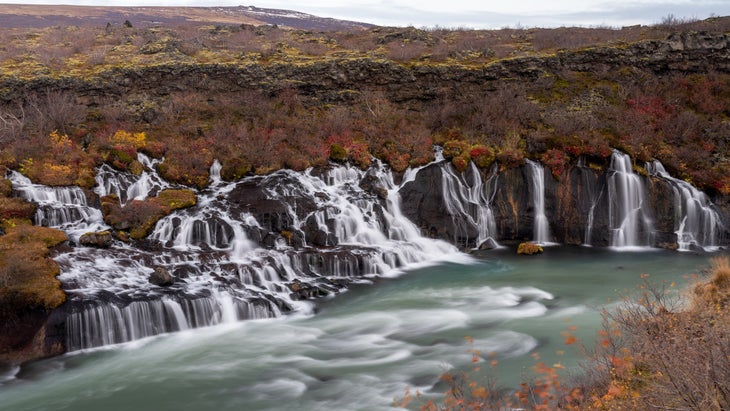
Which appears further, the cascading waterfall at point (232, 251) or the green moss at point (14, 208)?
the green moss at point (14, 208)

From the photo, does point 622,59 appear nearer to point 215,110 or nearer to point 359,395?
point 215,110

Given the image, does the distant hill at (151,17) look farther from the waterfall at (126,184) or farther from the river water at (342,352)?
the river water at (342,352)

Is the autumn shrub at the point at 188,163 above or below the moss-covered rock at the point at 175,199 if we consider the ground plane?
above

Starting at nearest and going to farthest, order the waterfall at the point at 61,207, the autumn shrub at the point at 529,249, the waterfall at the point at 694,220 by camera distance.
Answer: the waterfall at the point at 61,207, the autumn shrub at the point at 529,249, the waterfall at the point at 694,220

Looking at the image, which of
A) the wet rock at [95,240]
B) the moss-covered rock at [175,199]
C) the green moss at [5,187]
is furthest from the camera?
the moss-covered rock at [175,199]

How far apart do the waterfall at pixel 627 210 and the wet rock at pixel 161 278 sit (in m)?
16.6

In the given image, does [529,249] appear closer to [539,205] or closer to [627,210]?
[539,205]

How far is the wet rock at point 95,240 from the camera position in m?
16.3

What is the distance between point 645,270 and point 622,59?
16498 millimetres

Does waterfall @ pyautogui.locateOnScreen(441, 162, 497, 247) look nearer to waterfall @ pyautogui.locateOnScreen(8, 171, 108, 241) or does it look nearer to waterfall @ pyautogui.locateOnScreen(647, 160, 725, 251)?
waterfall @ pyautogui.locateOnScreen(647, 160, 725, 251)

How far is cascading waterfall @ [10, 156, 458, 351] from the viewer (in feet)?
43.8

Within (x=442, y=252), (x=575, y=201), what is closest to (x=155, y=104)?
(x=442, y=252)

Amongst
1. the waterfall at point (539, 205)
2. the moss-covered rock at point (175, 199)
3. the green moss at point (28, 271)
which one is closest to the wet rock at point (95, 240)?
the green moss at point (28, 271)

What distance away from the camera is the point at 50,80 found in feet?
85.7
